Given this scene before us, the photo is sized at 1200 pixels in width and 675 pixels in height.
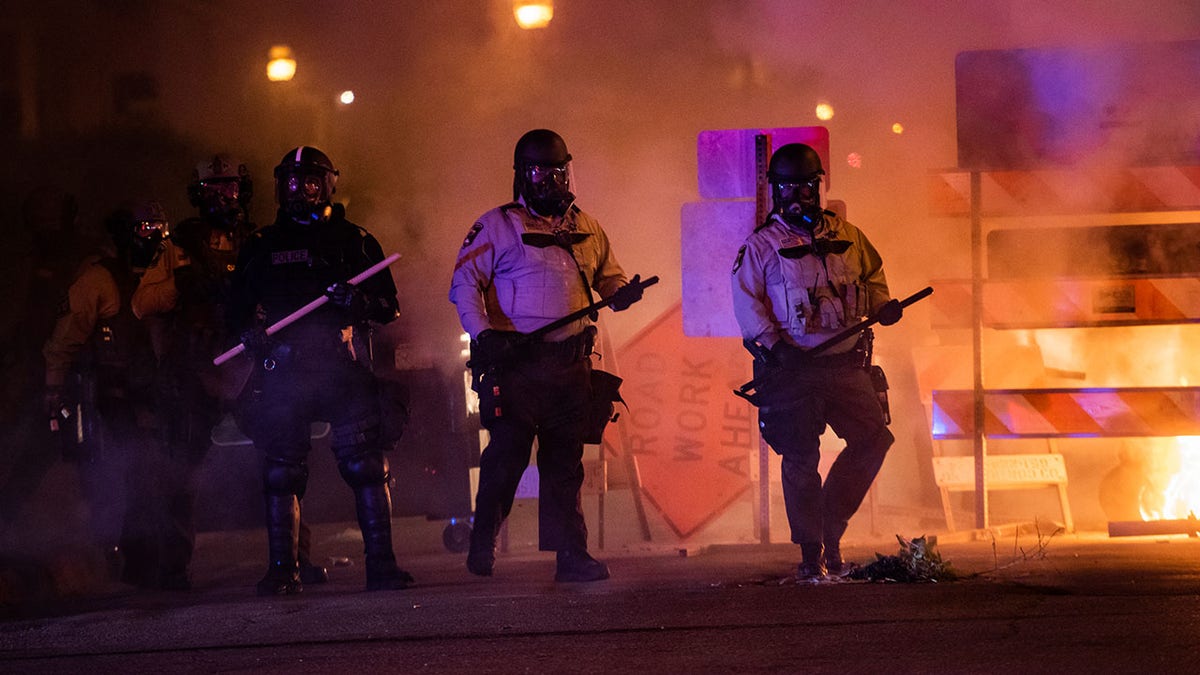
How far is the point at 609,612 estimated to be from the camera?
222 inches

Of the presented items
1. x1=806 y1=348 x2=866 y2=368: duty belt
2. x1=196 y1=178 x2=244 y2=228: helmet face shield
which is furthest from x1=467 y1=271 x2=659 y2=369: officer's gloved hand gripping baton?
x1=196 y1=178 x2=244 y2=228: helmet face shield

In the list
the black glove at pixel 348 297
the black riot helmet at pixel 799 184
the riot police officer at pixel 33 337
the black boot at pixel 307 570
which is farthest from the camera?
the riot police officer at pixel 33 337

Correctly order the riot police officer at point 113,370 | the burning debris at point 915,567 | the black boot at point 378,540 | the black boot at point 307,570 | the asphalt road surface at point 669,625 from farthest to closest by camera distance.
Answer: the riot police officer at point 113,370 → the black boot at point 307,570 → the black boot at point 378,540 → the burning debris at point 915,567 → the asphalt road surface at point 669,625

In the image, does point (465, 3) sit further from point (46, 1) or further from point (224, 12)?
point (46, 1)

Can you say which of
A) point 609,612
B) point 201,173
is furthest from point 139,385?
point 609,612

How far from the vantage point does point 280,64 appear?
11.5 meters

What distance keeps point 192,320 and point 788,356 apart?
3.23 meters

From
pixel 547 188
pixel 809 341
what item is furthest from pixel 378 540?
pixel 809 341

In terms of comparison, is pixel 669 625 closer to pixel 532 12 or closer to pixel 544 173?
pixel 544 173

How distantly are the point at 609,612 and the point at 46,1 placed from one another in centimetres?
705

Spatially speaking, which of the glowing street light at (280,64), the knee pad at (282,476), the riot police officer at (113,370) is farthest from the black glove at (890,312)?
the glowing street light at (280,64)

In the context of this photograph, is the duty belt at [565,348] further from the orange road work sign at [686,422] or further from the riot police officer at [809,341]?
the orange road work sign at [686,422]

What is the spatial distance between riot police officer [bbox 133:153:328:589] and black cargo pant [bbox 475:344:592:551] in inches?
49.9

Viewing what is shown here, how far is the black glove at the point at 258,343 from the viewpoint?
22.3 feet
